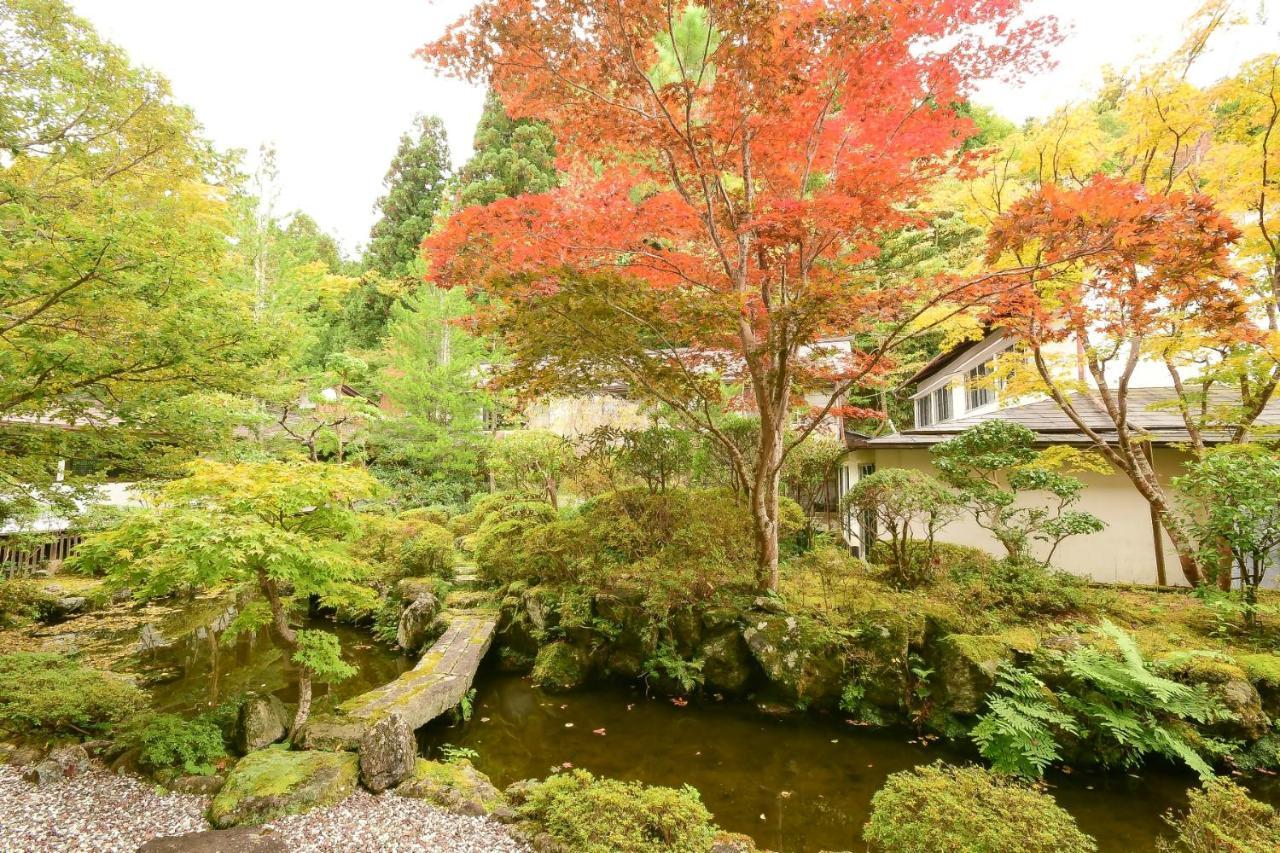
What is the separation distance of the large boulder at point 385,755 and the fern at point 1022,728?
17.0 feet

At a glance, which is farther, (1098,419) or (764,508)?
(1098,419)

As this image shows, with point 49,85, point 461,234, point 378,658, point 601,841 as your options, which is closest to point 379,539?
point 378,658

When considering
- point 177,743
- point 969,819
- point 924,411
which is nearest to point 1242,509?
point 969,819

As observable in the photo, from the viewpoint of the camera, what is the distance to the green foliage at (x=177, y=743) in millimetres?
4180

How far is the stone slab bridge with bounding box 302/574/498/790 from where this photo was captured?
430 centimetres

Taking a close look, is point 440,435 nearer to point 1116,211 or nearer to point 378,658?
point 378,658

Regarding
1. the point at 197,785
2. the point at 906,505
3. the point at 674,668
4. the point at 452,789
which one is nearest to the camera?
the point at 197,785

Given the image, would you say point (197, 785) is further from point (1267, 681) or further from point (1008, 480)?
point (1008, 480)

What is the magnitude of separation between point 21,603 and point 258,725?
334 inches

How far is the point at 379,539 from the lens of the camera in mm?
10375

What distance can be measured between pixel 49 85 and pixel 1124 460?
15.0 metres

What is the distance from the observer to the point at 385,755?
4305 mm

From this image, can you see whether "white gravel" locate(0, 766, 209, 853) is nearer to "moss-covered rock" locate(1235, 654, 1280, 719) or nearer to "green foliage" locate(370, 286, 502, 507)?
"moss-covered rock" locate(1235, 654, 1280, 719)

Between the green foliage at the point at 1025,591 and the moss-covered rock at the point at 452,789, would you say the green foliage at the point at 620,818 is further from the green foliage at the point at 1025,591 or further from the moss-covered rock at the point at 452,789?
the green foliage at the point at 1025,591
